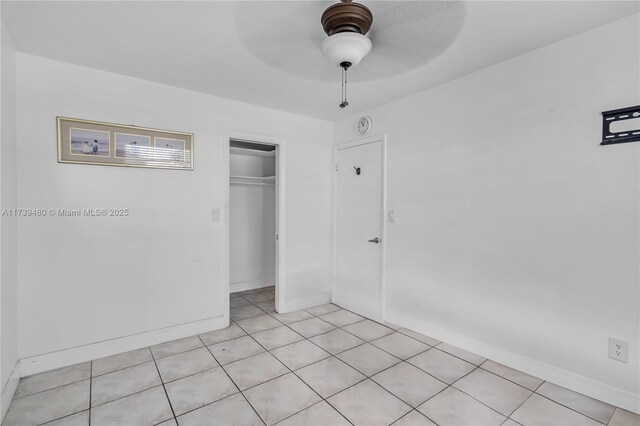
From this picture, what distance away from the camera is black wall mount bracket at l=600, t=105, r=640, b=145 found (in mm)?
1868


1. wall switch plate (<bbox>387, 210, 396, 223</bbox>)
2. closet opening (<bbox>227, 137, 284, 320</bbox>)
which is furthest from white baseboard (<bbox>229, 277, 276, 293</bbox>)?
wall switch plate (<bbox>387, 210, 396, 223</bbox>)

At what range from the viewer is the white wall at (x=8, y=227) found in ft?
6.38

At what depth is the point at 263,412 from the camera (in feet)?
6.35

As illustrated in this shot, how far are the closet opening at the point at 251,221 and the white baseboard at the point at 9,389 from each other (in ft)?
7.39

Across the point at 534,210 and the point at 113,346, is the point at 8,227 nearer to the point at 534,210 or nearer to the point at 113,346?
the point at 113,346

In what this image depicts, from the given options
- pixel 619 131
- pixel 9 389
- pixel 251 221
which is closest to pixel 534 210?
pixel 619 131

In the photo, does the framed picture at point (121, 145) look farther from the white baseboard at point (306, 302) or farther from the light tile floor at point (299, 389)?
the white baseboard at point (306, 302)

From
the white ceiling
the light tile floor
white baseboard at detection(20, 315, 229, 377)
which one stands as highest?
the white ceiling

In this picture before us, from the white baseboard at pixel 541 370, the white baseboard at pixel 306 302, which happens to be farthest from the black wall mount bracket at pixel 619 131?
the white baseboard at pixel 306 302

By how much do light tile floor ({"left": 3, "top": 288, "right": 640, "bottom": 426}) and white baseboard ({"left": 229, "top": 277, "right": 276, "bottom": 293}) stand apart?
5.05 feet

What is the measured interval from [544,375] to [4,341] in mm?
3681

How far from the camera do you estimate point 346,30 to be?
71.1 inches

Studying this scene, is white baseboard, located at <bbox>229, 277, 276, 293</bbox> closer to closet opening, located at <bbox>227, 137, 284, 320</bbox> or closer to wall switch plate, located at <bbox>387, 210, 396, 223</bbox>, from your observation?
closet opening, located at <bbox>227, 137, 284, 320</bbox>

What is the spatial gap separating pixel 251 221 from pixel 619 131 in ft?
13.3
